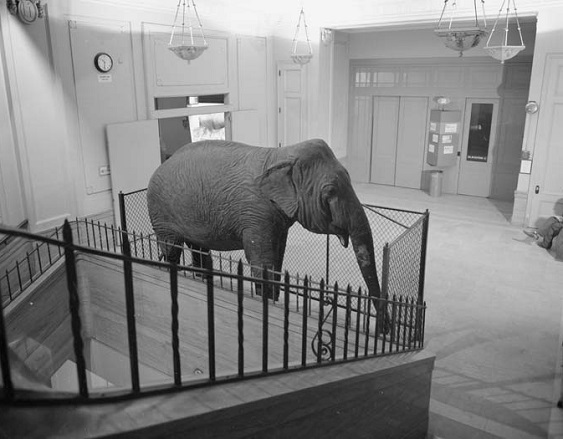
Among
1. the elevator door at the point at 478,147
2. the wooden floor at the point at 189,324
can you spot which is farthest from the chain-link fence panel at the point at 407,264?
the elevator door at the point at 478,147

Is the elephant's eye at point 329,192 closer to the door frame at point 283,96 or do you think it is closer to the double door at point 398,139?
the door frame at point 283,96

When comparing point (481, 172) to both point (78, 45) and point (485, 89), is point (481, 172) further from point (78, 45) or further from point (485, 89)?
point (78, 45)

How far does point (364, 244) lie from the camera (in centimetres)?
425

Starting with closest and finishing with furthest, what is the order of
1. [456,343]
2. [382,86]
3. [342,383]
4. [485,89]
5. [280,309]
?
[342,383] < [280,309] < [456,343] < [485,89] < [382,86]

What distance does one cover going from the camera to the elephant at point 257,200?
165 inches

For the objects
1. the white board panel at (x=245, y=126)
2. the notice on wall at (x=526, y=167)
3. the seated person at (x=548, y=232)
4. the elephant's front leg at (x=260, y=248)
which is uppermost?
the white board panel at (x=245, y=126)

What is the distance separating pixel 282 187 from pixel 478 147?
28.1ft

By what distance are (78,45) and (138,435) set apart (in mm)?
6541

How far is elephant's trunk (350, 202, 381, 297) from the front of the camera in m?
4.21

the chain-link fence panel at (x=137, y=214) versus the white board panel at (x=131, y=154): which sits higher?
the white board panel at (x=131, y=154)

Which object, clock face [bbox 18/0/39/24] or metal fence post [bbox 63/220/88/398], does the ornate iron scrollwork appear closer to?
metal fence post [bbox 63/220/88/398]

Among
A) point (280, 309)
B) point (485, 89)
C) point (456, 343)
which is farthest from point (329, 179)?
point (485, 89)

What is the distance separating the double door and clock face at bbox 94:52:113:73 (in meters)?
6.91

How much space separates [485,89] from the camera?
11.0 meters
